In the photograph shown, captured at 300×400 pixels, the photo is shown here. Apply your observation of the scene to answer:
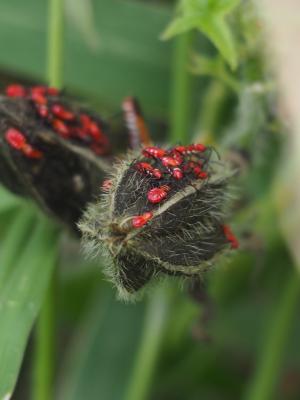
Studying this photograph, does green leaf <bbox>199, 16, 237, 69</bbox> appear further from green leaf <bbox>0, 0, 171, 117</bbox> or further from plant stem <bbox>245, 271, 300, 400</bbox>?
plant stem <bbox>245, 271, 300, 400</bbox>

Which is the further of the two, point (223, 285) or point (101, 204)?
point (223, 285)

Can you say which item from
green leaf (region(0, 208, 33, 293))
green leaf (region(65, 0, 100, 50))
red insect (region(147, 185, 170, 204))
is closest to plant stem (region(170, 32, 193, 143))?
green leaf (region(65, 0, 100, 50))

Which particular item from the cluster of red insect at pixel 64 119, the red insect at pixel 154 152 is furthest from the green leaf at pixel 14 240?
the red insect at pixel 154 152

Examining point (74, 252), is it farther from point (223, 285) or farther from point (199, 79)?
point (199, 79)

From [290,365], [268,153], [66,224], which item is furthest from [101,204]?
[290,365]

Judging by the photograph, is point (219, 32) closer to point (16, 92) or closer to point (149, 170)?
point (149, 170)

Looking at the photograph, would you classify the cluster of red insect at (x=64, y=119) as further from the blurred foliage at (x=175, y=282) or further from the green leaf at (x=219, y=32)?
the green leaf at (x=219, y=32)
